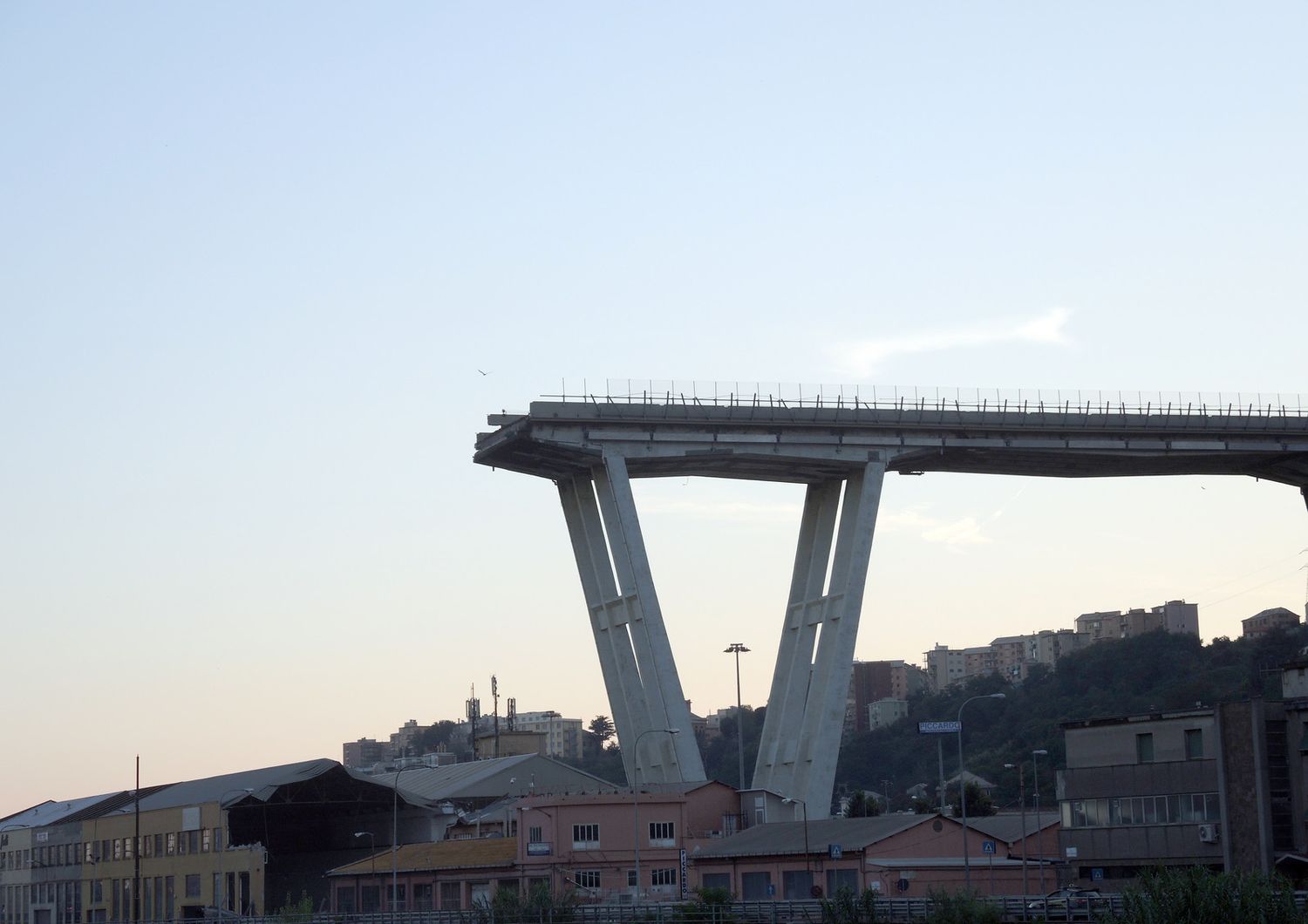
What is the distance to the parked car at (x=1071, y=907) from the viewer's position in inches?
1997

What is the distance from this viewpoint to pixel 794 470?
320 ft

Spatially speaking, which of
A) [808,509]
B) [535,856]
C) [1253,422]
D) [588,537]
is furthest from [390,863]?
[1253,422]

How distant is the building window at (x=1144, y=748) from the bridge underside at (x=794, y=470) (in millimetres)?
26892

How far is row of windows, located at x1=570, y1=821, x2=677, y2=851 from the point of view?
3410 inches

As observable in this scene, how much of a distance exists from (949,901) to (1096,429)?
1912 inches

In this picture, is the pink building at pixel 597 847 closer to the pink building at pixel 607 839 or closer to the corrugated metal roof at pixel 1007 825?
the pink building at pixel 607 839

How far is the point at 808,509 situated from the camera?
10069cm

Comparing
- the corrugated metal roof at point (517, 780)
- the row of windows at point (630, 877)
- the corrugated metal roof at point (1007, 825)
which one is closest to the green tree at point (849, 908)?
the corrugated metal roof at point (1007, 825)

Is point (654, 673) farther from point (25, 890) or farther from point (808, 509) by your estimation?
point (25, 890)

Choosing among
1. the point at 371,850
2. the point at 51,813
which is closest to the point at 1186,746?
the point at 371,850

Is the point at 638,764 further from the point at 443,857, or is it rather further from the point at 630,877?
the point at 443,857

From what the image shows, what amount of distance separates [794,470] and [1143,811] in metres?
37.7

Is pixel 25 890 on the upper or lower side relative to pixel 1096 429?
lower

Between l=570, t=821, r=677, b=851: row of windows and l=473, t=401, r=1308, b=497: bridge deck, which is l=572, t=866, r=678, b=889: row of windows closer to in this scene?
l=570, t=821, r=677, b=851: row of windows
